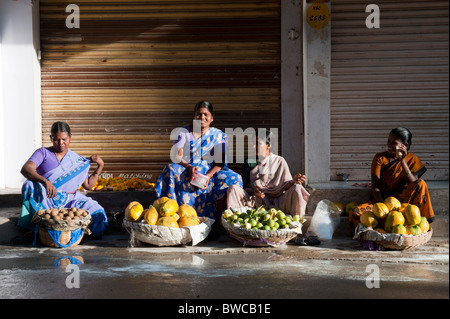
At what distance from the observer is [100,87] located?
7941mm

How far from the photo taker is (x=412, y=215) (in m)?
5.66

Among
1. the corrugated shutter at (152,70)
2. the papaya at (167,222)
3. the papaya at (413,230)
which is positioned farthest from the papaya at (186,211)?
the papaya at (413,230)

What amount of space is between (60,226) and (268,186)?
2.51 metres

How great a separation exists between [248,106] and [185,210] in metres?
2.45

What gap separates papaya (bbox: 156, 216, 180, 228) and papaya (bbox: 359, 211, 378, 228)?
2069 mm

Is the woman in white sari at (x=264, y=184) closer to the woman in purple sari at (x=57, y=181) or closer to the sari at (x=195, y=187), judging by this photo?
the sari at (x=195, y=187)

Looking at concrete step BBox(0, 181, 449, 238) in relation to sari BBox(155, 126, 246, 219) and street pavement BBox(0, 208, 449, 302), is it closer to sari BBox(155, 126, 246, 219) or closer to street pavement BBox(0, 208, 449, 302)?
street pavement BBox(0, 208, 449, 302)

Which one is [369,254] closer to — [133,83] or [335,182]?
[335,182]

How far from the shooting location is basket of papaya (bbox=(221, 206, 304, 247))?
5695mm

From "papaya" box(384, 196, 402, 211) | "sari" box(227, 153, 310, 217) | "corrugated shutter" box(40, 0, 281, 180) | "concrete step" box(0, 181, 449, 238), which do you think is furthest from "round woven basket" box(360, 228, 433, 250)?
"corrugated shutter" box(40, 0, 281, 180)

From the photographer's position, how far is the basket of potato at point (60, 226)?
576cm

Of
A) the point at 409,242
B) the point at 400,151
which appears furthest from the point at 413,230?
the point at 400,151

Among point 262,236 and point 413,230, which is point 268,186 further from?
point 413,230

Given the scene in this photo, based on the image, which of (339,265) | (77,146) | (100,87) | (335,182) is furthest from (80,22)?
(339,265)
